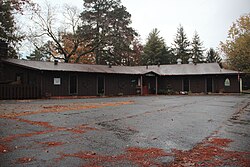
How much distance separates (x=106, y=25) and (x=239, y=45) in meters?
20.6

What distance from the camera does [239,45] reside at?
32531 mm

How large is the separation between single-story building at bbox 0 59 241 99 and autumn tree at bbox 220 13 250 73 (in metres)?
7.68

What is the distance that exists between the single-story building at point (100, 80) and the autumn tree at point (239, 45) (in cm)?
768

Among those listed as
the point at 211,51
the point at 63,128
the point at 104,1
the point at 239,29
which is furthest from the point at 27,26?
the point at 211,51

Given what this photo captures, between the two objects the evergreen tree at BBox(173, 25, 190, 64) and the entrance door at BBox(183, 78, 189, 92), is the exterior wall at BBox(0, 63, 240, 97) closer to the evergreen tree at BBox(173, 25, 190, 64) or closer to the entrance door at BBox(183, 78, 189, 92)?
the entrance door at BBox(183, 78, 189, 92)

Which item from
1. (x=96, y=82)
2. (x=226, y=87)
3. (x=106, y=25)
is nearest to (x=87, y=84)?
(x=96, y=82)

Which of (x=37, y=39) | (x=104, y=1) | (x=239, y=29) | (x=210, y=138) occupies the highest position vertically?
(x=104, y=1)

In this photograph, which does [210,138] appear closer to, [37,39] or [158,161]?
[158,161]

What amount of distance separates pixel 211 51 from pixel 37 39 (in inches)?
1469

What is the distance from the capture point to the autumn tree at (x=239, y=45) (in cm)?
3100

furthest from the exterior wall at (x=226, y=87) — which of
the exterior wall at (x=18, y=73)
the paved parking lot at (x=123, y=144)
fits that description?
the paved parking lot at (x=123, y=144)

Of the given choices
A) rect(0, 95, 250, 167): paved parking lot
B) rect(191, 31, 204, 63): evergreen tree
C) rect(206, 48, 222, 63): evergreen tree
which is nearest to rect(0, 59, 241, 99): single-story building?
rect(0, 95, 250, 167): paved parking lot

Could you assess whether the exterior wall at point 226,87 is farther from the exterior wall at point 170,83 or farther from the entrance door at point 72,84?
the entrance door at point 72,84

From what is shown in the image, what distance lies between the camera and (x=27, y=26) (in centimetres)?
2716
